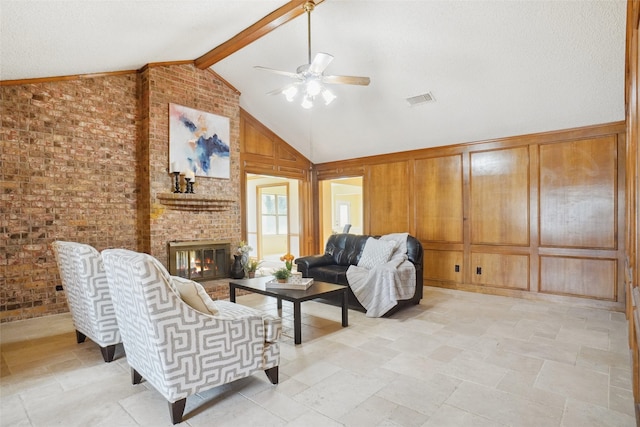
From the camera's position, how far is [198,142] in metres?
5.24

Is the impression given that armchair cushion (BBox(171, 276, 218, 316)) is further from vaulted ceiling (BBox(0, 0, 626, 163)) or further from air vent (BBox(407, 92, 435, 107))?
air vent (BBox(407, 92, 435, 107))

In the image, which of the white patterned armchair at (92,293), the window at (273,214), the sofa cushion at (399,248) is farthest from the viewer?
the window at (273,214)

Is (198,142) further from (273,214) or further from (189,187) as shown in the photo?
(273,214)

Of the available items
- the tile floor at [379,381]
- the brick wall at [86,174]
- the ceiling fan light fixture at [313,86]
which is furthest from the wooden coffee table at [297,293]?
the ceiling fan light fixture at [313,86]

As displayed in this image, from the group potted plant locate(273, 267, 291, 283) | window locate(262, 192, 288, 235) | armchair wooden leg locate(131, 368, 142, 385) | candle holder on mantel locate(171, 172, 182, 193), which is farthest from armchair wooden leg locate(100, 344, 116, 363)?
window locate(262, 192, 288, 235)

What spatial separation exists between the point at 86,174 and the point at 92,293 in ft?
7.82

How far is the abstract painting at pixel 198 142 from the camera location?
16.4 feet

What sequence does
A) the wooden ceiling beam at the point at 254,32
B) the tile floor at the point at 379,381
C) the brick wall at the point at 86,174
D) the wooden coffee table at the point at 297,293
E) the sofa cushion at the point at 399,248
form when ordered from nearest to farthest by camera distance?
the tile floor at the point at 379,381 < the wooden coffee table at the point at 297,293 < the wooden ceiling beam at the point at 254,32 < the brick wall at the point at 86,174 < the sofa cushion at the point at 399,248

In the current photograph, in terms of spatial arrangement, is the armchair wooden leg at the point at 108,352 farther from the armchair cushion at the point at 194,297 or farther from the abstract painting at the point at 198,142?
the abstract painting at the point at 198,142

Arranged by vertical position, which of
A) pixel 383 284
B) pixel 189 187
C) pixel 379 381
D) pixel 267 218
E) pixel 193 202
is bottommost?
pixel 379 381

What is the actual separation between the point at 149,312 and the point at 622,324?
477 cm


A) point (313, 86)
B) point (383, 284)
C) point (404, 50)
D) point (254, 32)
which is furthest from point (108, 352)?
point (404, 50)

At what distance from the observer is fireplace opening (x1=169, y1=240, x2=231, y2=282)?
16.3 feet

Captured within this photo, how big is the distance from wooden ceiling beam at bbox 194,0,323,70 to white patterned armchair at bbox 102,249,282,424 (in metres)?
3.08
